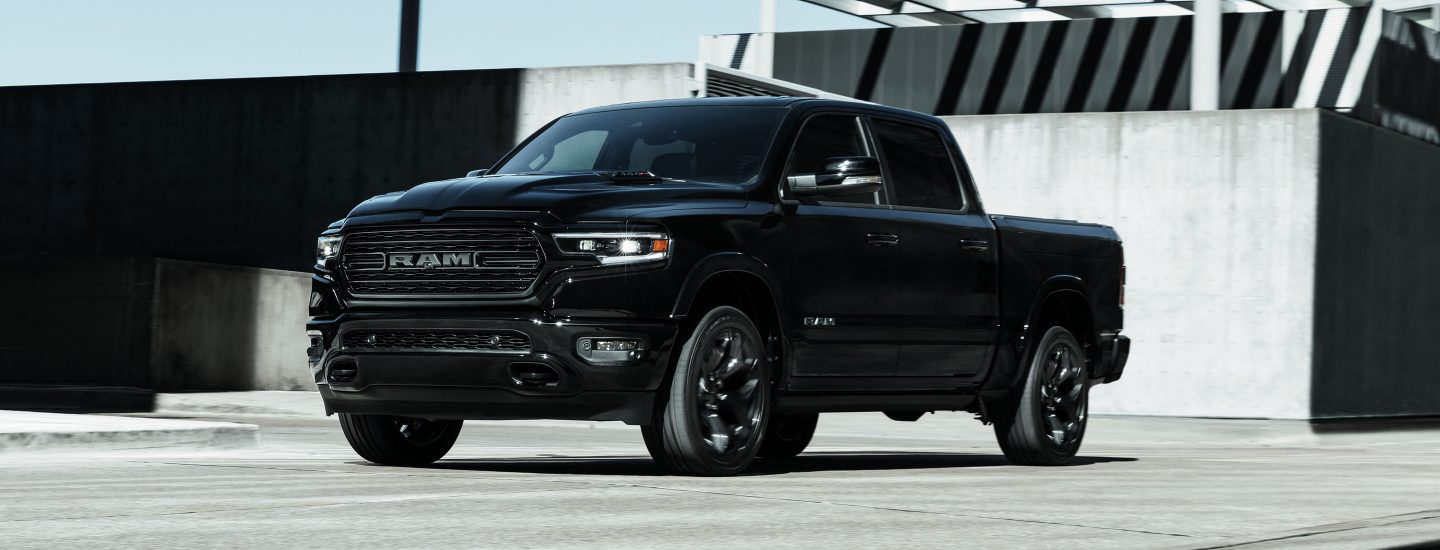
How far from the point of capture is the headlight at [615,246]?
8.42 metres

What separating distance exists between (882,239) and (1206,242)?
A: 14931 mm

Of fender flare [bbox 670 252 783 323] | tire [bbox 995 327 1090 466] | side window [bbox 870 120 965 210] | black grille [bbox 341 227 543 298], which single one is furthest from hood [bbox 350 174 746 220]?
tire [bbox 995 327 1090 466]

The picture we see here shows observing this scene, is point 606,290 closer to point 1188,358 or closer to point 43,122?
point 1188,358

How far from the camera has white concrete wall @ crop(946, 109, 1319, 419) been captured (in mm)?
23391

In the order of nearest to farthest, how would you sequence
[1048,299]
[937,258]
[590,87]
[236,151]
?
[937,258] → [1048,299] → [590,87] → [236,151]

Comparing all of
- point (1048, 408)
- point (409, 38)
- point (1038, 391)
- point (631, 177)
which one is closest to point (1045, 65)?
point (409, 38)

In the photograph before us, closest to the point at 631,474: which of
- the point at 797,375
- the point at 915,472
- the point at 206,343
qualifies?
the point at 797,375

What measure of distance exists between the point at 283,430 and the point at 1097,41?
16.7 metres

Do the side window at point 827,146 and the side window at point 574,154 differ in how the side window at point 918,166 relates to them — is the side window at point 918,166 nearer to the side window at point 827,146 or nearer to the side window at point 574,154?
the side window at point 827,146

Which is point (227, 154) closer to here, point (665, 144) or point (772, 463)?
point (772, 463)

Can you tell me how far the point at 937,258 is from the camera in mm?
10242

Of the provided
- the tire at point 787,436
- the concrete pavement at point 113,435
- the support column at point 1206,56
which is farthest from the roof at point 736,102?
the support column at point 1206,56

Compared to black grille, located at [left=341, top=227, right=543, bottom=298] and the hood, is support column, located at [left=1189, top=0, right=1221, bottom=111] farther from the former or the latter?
black grille, located at [left=341, top=227, right=543, bottom=298]

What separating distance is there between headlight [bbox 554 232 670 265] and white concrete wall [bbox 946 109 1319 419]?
15.9 m
